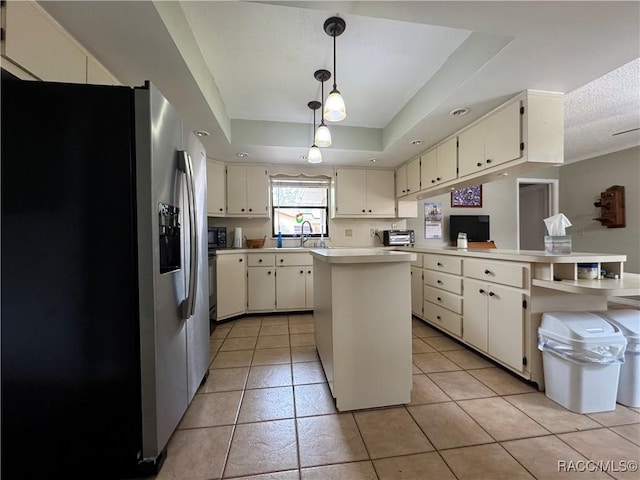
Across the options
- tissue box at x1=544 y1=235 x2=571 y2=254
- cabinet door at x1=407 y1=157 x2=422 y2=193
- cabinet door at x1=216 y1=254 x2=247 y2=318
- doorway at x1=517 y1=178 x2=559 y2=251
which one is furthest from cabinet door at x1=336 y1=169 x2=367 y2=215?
doorway at x1=517 y1=178 x2=559 y2=251

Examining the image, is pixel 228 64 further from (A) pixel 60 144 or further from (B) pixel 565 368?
(B) pixel 565 368

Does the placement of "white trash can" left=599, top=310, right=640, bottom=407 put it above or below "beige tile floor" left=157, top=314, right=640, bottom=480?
above

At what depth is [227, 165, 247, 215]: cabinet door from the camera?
3734 mm

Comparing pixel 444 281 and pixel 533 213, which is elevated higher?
pixel 533 213

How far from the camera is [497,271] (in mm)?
2062

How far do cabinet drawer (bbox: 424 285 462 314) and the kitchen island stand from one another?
1.21 meters

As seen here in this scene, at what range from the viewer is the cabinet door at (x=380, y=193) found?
4.05 meters

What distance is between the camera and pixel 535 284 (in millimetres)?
1760

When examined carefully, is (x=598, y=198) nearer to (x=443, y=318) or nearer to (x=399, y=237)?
(x=399, y=237)

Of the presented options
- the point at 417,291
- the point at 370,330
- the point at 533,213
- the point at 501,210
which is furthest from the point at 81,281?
the point at 533,213

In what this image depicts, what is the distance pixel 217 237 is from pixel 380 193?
2.54 metres

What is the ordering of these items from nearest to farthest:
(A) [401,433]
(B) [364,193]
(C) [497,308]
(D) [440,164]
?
(A) [401,433] → (C) [497,308] → (D) [440,164] → (B) [364,193]

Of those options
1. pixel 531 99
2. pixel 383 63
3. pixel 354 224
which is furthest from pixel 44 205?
pixel 354 224

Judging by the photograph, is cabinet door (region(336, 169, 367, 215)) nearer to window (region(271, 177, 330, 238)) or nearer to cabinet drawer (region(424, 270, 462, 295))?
window (region(271, 177, 330, 238))
